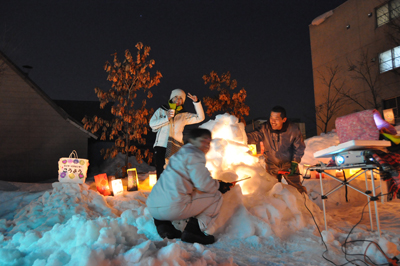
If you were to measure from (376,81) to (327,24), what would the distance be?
15.5 feet

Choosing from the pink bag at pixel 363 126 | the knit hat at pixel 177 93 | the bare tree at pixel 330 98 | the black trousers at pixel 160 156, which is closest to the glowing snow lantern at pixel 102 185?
the black trousers at pixel 160 156

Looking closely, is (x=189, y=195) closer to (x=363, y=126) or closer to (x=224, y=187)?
(x=224, y=187)

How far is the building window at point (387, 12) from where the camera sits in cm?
1218

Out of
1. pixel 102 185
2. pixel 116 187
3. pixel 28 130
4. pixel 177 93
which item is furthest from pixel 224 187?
pixel 28 130

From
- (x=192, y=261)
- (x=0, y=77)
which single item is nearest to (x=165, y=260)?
(x=192, y=261)

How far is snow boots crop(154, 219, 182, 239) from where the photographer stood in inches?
115

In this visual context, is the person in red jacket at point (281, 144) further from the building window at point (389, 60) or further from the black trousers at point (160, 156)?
the building window at point (389, 60)

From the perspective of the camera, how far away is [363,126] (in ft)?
12.8

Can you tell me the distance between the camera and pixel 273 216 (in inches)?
136

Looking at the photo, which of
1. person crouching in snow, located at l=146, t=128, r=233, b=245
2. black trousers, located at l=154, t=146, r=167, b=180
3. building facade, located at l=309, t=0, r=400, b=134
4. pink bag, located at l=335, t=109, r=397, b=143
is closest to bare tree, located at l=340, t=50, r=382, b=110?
building facade, located at l=309, t=0, r=400, b=134

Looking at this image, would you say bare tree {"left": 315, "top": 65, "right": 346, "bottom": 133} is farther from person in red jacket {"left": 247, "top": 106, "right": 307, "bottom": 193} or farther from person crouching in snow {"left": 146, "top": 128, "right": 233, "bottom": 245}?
person crouching in snow {"left": 146, "top": 128, "right": 233, "bottom": 245}

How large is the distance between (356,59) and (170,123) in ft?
43.6

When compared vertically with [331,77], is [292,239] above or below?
below

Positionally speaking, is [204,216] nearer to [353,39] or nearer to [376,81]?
[376,81]
